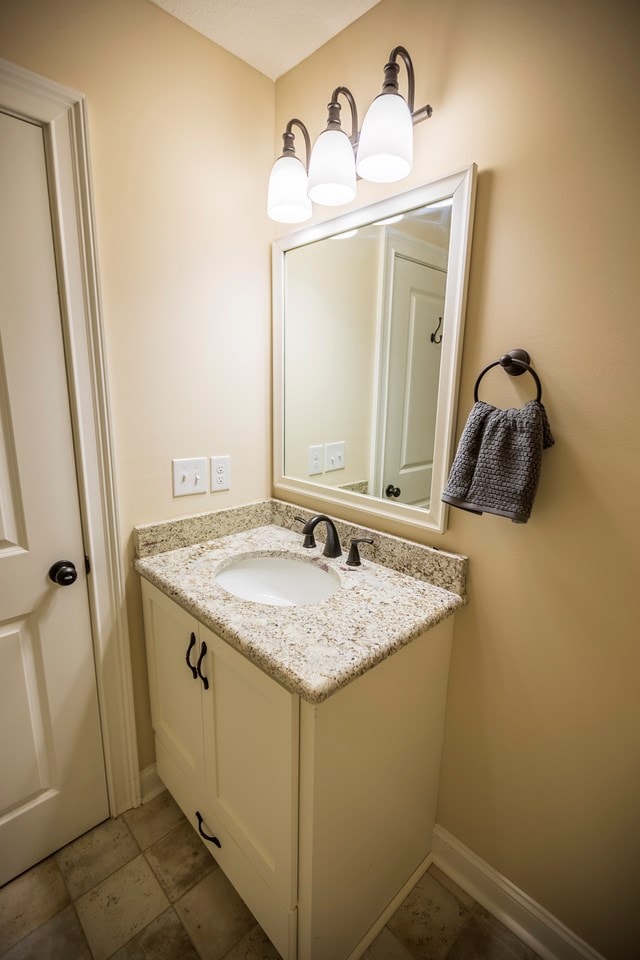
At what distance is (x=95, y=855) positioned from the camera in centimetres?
123

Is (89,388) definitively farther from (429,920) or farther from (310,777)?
(429,920)

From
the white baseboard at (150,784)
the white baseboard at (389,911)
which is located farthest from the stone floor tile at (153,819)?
the white baseboard at (389,911)

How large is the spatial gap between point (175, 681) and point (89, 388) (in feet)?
2.81

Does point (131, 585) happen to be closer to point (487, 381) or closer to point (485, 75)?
point (487, 381)

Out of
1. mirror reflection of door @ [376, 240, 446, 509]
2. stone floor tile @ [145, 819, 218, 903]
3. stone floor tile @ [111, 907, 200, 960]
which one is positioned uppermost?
mirror reflection of door @ [376, 240, 446, 509]

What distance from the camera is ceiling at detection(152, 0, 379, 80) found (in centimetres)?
107

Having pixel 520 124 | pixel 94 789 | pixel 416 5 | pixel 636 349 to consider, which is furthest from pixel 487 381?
pixel 94 789

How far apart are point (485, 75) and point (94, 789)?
7.19 ft

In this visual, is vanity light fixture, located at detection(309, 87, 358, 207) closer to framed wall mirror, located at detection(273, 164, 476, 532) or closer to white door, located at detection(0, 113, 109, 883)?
framed wall mirror, located at detection(273, 164, 476, 532)

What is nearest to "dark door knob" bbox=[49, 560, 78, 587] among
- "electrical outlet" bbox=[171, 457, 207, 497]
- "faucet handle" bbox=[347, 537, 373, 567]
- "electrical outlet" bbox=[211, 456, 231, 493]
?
"electrical outlet" bbox=[171, 457, 207, 497]

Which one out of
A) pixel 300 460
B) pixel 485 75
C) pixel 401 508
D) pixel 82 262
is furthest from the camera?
Answer: pixel 300 460

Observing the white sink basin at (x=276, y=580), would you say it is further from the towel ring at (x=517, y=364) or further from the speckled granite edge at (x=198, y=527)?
the towel ring at (x=517, y=364)

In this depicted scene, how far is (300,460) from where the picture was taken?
1518 millimetres

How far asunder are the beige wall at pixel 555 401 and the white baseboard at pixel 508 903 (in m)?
0.03
